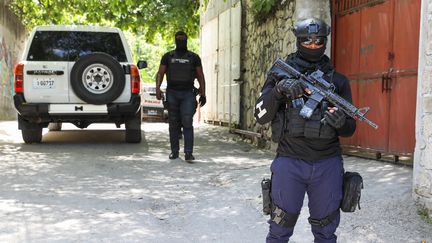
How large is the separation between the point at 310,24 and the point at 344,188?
0.95 meters

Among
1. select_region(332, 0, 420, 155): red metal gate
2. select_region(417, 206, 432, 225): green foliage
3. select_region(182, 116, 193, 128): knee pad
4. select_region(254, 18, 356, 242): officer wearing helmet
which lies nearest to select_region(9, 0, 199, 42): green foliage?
select_region(182, 116, 193, 128): knee pad

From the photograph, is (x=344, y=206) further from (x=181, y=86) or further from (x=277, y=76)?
(x=181, y=86)

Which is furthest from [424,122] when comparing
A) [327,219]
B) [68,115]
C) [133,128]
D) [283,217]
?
[68,115]

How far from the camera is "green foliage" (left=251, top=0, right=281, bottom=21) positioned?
26.9 ft

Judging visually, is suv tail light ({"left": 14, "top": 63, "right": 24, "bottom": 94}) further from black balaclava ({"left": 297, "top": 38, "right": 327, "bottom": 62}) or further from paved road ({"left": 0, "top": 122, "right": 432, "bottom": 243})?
black balaclava ({"left": 297, "top": 38, "right": 327, "bottom": 62})

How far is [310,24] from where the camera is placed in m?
2.88

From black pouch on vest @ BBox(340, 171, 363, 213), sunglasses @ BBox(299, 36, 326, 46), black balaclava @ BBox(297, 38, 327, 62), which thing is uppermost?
sunglasses @ BBox(299, 36, 326, 46)

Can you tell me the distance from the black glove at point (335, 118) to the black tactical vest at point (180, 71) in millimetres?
Answer: 4508

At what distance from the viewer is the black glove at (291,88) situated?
2.73 m

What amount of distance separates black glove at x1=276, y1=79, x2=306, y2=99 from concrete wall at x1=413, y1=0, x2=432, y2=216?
71.1 inches

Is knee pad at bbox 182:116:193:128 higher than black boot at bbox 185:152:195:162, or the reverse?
knee pad at bbox 182:116:193:128

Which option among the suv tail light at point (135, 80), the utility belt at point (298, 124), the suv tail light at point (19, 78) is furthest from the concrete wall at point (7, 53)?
the utility belt at point (298, 124)

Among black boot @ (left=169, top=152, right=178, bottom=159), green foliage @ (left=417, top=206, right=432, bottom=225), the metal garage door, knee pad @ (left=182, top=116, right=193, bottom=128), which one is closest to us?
green foliage @ (left=417, top=206, right=432, bottom=225)

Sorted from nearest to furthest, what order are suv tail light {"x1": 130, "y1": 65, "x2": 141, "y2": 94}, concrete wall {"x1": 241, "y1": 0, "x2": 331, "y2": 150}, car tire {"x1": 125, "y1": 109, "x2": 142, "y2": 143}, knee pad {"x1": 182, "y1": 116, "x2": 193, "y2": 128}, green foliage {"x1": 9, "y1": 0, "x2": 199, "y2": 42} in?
knee pad {"x1": 182, "y1": 116, "x2": 193, "y2": 128}, concrete wall {"x1": 241, "y1": 0, "x2": 331, "y2": 150}, suv tail light {"x1": 130, "y1": 65, "x2": 141, "y2": 94}, car tire {"x1": 125, "y1": 109, "x2": 142, "y2": 143}, green foliage {"x1": 9, "y1": 0, "x2": 199, "y2": 42}
